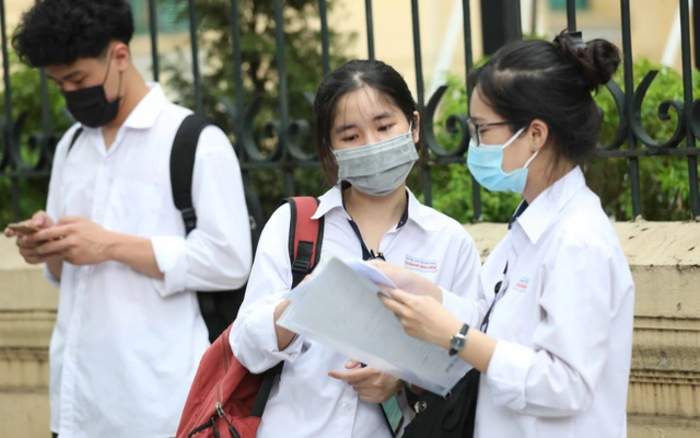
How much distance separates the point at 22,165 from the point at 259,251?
2613 millimetres

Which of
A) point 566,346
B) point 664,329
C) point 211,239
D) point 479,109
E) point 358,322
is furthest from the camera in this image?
point 211,239

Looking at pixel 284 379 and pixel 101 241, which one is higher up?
pixel 101 241

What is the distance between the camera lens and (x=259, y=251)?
2.66 meters

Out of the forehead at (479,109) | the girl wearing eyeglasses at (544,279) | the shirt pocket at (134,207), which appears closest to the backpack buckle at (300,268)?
the girl wearing eyeglasses at (544,279)

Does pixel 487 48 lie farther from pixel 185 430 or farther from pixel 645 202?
pixel 185 430

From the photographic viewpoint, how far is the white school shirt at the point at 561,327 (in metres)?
2.14

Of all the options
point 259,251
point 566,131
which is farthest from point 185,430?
point 566,131

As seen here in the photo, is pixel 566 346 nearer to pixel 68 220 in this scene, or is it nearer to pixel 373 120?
pixel 373 120

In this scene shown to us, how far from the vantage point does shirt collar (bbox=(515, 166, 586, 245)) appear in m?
2.30

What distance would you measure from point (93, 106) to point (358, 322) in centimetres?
168

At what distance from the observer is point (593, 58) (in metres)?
2.34

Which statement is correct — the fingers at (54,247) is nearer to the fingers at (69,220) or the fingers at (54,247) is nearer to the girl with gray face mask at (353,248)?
the fingers at (69,220)

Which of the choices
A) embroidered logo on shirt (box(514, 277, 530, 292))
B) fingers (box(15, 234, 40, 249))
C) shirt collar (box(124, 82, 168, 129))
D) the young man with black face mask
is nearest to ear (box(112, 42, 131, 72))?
the young man with black face mask

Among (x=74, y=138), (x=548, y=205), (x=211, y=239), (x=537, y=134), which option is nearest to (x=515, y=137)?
(x=537, y=134)
